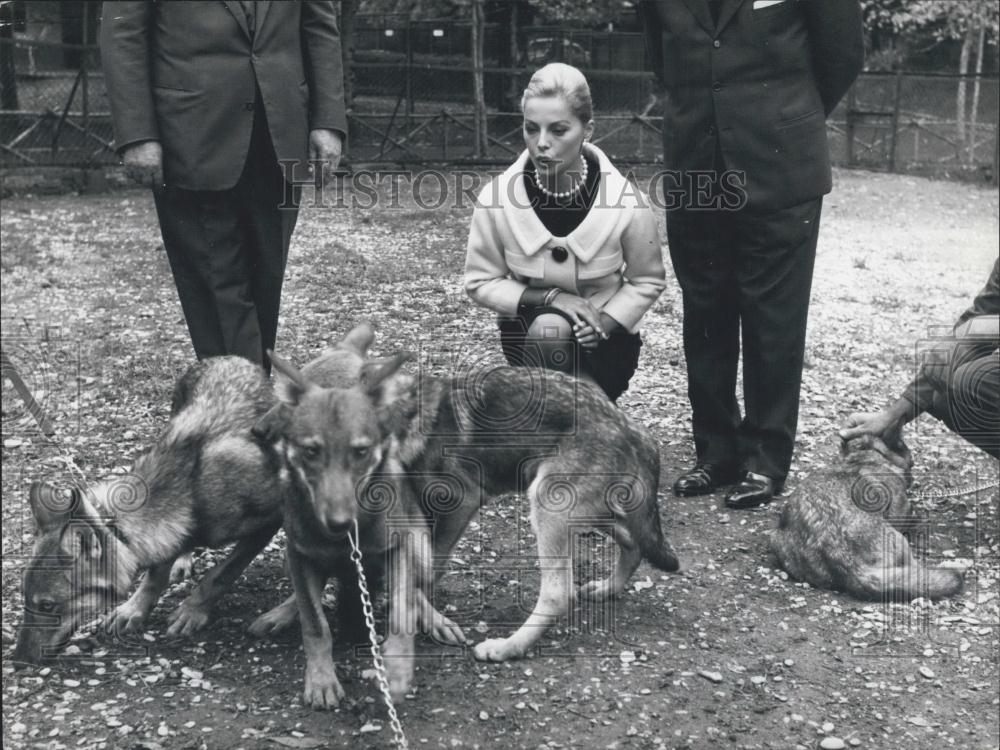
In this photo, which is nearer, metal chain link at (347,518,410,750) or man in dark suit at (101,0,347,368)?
metal chain link at (347,518,410,750)

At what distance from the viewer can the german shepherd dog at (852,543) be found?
4863 millimetres

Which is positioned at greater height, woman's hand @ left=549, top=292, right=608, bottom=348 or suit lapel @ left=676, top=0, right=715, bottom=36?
suit lapel @ left=676, top=0, right=715, bottom=36

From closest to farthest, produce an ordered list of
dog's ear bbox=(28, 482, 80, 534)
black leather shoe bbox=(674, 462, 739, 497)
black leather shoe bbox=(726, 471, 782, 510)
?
dog's ear bbox=(28, 482, 80, 534) → black leather shoe bbox=(726, 471, 782, 510) → black leather shoe bbox=(674, 462, 739, 497)

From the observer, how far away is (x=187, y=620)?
14.6 ft

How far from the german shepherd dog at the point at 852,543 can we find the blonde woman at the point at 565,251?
112cm

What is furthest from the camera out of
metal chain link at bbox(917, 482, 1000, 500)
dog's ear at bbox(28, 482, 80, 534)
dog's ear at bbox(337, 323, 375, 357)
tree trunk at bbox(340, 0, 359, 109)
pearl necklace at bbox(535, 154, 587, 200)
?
tree trunk at bbox(340, 0, 359, 109)

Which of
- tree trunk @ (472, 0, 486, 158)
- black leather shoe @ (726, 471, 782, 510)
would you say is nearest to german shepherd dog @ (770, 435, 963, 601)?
black leather shoe @ (726, 471, 782, 510)

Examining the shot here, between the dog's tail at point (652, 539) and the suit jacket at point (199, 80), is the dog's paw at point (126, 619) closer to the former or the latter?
the suit jacket at point (199, 80)

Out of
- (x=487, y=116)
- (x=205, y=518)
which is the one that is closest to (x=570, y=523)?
(x=205, y=518)

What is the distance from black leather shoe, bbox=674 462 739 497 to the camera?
5855 mm

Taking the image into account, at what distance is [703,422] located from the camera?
19.5 ft

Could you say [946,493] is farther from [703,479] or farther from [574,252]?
[574,252]

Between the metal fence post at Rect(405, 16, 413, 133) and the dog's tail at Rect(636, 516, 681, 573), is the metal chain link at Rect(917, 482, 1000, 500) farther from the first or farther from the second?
the metal fence post at Rect(405, 16, 413, 133)

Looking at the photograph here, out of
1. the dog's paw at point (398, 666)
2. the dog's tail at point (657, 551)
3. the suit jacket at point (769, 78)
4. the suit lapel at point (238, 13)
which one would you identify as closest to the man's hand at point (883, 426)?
the suit jacket at point (769, 78)
